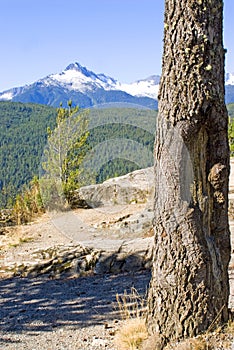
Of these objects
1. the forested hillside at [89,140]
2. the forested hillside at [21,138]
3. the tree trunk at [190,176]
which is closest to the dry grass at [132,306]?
the tree trunk at [190,176]

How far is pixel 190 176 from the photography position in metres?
2.98

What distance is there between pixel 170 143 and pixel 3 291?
371 centimetres

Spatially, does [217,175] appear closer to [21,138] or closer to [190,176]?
[190,176]

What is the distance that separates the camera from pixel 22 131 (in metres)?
130

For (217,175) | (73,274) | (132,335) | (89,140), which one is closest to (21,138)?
(89,140)

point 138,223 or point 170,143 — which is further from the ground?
point 170,143

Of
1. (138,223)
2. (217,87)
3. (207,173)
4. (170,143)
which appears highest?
(217,87)

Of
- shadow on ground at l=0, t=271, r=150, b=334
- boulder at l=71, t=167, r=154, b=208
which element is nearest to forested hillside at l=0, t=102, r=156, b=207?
boulder at l=71, t=167, r=154, b=208

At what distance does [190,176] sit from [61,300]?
261cm

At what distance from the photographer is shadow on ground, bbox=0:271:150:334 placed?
4.04m

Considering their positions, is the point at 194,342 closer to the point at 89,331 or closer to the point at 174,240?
the point at 174,240

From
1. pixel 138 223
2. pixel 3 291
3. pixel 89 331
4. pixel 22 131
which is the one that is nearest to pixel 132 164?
pixel 138 223

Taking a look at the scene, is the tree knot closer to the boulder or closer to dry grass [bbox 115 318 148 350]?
dry grass [bbox 115 318 148 350]

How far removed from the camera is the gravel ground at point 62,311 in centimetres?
352
